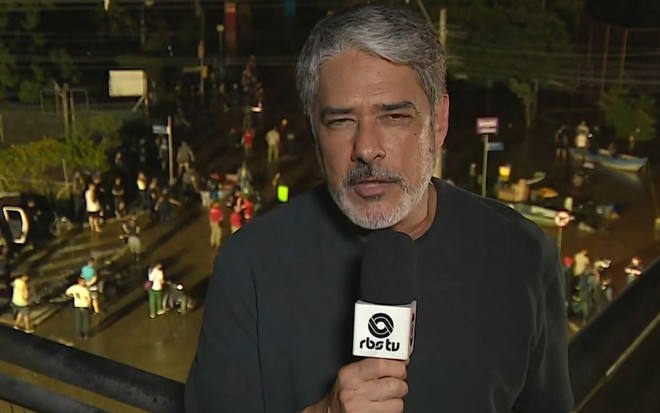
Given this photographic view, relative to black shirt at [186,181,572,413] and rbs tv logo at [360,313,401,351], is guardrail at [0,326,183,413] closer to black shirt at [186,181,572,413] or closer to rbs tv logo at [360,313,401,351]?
black shirt at [186,181,572,413]

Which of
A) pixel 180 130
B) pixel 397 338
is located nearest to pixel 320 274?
pixel 397 338

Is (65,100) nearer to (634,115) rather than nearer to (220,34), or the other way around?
(220,34)

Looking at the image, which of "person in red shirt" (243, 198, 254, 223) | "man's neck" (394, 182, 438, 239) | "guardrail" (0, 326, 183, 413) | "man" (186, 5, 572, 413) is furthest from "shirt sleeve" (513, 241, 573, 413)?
"person in red shirt" (243, 198, 254, 223)

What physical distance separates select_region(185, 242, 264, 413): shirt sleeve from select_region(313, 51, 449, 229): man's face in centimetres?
12

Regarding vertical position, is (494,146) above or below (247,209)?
above

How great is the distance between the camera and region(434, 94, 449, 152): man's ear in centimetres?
75

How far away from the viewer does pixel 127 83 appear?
13328 mm

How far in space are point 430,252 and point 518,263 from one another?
93mm

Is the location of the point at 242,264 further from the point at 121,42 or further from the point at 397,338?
the point at 121,42


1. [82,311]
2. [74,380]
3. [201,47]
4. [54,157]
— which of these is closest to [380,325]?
[74,380]

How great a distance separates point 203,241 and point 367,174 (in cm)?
1104

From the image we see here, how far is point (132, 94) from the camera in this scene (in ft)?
44.2

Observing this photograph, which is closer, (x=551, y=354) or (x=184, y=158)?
(x=551, y=354)

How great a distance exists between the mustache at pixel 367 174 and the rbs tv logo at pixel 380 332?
16 centimetres
